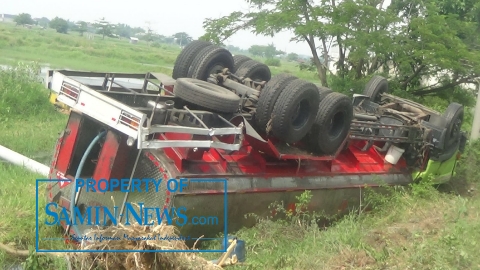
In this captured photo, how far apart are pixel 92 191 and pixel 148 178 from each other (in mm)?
611

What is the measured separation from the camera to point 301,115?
19.6 feet

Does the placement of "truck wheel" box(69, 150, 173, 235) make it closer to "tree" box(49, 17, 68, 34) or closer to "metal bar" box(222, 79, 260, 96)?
"metal bar" box(222, 79, 260, 96)

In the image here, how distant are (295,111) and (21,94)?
9282 millimetres

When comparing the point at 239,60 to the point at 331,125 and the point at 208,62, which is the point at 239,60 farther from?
the point at 331,125

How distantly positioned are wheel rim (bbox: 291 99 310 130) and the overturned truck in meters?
0.01

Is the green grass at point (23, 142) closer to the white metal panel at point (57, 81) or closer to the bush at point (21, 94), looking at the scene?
the bush at point (21, 94)

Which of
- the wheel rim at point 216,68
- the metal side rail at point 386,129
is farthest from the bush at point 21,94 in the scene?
the metal side rail at point 386,129

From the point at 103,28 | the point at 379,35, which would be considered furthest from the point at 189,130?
the point at 103,28

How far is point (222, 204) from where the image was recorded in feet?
17.5

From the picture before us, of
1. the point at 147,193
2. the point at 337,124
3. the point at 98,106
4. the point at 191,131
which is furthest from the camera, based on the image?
the point at 337,124

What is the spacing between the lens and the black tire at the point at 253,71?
7.07 m

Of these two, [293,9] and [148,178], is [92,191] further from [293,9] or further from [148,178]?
[293,9]

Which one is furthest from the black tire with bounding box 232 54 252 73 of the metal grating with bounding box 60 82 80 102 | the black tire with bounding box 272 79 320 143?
the metal grating with bounding box 60 82 80 102

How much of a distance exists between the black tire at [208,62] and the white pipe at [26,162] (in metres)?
2.66
